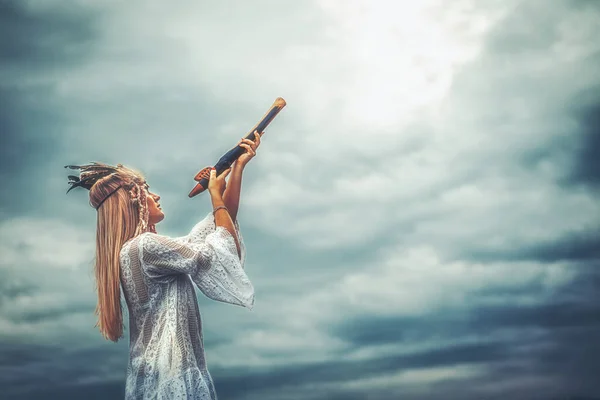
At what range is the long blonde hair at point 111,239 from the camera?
5312 millimetres

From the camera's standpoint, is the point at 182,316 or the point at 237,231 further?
the point at 237,231

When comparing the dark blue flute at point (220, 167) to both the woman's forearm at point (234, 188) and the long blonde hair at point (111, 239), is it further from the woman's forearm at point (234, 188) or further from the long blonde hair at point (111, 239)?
the long blonde hair at point (111, 239)

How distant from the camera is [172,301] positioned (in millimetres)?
5266

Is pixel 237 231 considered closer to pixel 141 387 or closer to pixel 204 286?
pixel 204 286

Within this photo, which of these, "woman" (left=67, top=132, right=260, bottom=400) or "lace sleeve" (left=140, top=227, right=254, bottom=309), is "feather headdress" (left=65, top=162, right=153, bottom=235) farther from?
"lace sleeve" (left=140, top=227, right=254, bottom=309)

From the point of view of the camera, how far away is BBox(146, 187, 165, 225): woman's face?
5551mm

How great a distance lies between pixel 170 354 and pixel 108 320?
551 millimetres

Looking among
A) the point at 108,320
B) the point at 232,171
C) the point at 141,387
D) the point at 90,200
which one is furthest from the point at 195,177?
the point at 141,387

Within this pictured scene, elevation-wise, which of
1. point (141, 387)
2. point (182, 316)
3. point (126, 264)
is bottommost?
point (141, 387)

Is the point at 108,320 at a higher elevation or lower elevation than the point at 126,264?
lower

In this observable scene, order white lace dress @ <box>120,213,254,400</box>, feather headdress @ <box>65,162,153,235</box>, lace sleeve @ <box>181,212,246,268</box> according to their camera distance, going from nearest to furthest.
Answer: white lace dress @ <box>120,213,254,400</box> < feather headdress @ <box>65,162,153,235</box> < lace sleeve @ <box>181,212,246,268</box>

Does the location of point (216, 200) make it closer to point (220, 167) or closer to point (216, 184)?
point (216, 184)

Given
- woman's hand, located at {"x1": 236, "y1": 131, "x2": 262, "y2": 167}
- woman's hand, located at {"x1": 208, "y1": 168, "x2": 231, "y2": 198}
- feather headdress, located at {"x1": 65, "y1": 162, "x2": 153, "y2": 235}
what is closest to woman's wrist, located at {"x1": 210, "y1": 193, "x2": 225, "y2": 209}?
woman's hand, located at {"x1": 208, "y1": 168, "x2": 231, "y2": 198}

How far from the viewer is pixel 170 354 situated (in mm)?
5090
